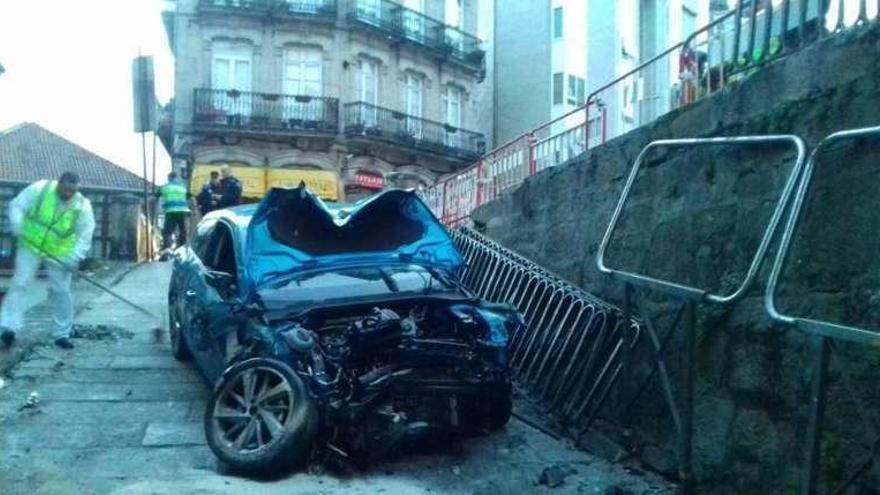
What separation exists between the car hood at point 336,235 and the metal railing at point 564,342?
94cm

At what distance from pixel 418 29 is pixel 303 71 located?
195 inches

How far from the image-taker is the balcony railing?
27656 mm

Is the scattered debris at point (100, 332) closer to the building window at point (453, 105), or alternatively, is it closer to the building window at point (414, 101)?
the building window at point (414, 101)

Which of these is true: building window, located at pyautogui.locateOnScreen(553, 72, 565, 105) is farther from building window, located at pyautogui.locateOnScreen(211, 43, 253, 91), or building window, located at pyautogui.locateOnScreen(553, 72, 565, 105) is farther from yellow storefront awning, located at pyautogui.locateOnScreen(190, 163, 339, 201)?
building window, located at pyautogui.locateOnScreen(211, 43, 253, 91)

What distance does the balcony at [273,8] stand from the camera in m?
28.1

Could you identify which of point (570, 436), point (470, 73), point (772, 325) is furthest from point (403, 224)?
point (470, 73)

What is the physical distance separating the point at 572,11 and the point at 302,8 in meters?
10.3

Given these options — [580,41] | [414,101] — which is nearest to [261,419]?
[414,101]

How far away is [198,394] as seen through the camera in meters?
7.12

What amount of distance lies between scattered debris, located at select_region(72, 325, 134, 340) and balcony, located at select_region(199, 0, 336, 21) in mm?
20682

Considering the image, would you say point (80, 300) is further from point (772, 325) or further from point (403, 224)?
point (772, 325)

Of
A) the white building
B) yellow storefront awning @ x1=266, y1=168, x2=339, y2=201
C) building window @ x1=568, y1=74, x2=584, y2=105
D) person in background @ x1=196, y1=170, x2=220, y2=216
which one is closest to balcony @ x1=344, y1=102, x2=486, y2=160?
yellow storefront awning @ x1=266, y1=168, x2=339, y2=201

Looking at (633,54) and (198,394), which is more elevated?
(633,54)

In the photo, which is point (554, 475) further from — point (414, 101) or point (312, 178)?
point (414, 101)
